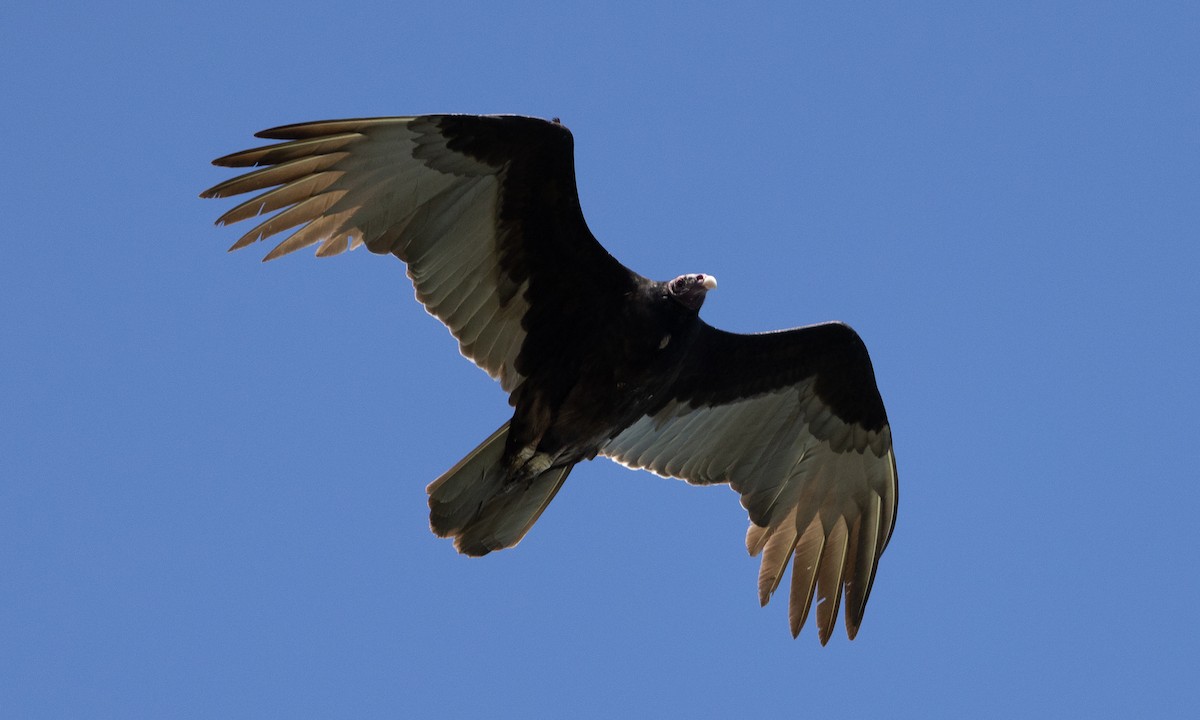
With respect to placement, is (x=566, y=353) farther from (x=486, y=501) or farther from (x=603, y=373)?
(x=486, y=501)

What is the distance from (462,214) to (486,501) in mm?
1769

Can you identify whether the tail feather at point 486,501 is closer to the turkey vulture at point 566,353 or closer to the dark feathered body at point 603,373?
the turkey vulture at point 566,353

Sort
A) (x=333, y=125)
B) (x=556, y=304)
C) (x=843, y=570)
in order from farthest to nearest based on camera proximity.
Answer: (x=843, y=570)
(x=556, y=304)
(x=333, y=125)

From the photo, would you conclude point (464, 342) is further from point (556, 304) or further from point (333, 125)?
point (333, 125)

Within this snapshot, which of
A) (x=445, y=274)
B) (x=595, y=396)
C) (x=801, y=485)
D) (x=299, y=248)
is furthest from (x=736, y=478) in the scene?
(x=299, y=248)

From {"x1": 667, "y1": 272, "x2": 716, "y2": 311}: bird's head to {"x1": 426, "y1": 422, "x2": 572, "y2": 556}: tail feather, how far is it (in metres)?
1.32

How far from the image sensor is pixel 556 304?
9211 millimetres

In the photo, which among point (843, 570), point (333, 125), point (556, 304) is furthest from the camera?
point (843, 570)

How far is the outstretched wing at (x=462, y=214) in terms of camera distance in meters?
8.60

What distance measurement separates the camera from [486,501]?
9297 mm

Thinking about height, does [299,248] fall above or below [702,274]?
below

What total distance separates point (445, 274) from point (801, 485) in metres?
3.00

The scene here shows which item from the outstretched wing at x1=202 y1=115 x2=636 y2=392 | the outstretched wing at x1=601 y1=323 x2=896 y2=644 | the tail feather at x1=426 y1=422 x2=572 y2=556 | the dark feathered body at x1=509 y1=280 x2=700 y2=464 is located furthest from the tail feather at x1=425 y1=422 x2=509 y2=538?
the outstretched wing at x1=601 y1=323 x2=896 y2=644


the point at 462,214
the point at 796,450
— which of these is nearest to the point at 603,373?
the point at 462,214
